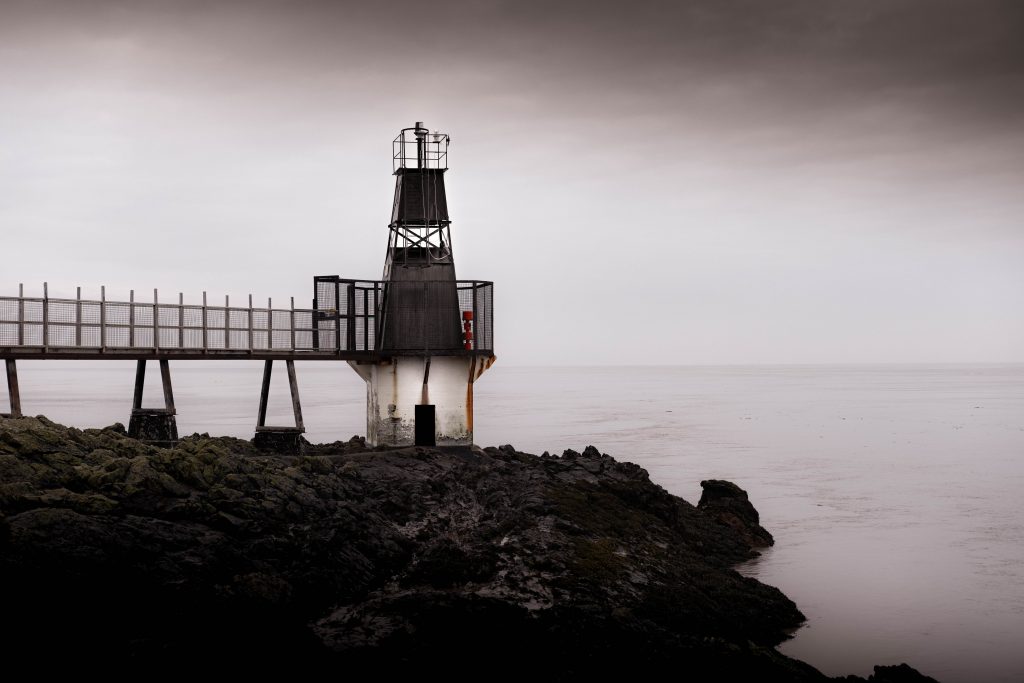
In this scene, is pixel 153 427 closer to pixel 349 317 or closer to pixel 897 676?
pixel 349 317

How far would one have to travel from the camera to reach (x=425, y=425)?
30.7 m

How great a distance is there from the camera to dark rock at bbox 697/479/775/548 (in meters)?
30.0

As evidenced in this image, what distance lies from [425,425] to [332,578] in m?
12.5

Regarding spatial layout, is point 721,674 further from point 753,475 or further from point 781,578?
point 753,475

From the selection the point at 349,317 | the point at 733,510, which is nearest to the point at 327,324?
the point at 349,317

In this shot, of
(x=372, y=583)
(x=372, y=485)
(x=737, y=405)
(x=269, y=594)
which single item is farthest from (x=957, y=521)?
(x=737, y=405)

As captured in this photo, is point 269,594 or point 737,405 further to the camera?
point 737,405

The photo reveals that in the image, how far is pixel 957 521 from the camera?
39.4 metres

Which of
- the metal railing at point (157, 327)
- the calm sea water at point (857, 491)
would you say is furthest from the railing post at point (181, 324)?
the calm sea water at point (857, 491)

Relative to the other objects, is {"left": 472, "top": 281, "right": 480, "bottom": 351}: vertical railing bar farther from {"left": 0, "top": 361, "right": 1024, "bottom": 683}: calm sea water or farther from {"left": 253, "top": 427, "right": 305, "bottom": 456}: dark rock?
{"left": 0, "top": 361, "right": 1024, "bottom": 683}: calm sea water

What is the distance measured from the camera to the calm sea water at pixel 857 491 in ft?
77.9

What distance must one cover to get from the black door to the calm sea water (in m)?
10.2

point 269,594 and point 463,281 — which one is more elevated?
point 463,281

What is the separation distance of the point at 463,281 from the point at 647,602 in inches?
590
